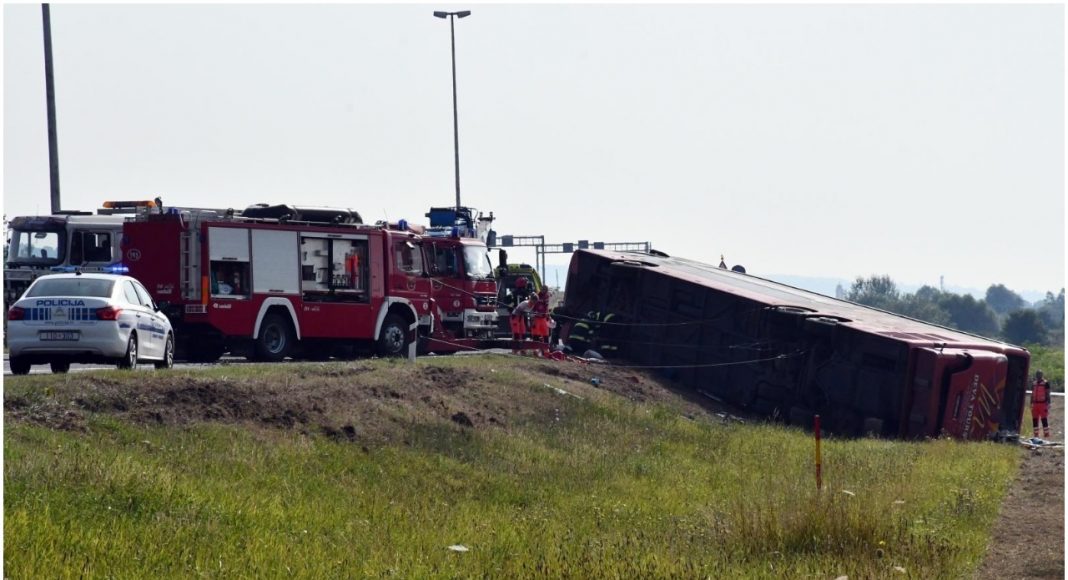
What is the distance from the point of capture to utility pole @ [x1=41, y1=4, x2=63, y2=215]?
31.2m

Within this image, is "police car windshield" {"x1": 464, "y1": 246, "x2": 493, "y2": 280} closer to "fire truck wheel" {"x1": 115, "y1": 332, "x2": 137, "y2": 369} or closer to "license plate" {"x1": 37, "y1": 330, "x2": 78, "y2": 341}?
"fire truck wheel" {"x1": 115, "y1": 332, "x2": 137, "y2": 369}

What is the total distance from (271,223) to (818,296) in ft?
39.5

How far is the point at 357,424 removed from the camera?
15664 millimetres

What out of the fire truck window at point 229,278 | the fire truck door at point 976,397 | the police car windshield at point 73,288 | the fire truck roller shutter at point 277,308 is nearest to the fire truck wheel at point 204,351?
the fire truck roller shutter at point 277,308

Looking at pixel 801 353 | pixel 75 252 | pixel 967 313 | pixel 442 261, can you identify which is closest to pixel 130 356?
pixel 75 252

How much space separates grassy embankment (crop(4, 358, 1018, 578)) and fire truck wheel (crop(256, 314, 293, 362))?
540cm

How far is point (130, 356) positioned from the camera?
57.8ft

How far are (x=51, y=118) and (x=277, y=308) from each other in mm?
10579

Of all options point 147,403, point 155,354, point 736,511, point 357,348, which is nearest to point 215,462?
point 147,403

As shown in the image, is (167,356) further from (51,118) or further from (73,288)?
(51,118)

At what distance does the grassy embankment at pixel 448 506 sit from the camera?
971 cm

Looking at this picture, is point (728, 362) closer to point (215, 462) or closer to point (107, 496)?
point (215, 462)

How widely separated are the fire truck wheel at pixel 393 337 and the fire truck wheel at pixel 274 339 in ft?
7.11

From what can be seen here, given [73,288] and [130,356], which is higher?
[73,288]
